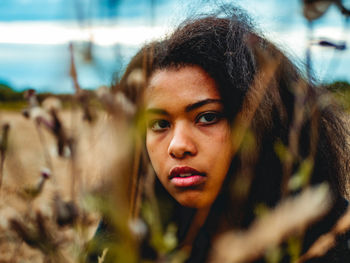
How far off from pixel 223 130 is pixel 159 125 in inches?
7.1

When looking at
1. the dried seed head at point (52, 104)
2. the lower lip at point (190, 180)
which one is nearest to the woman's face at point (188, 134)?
the lower lip at point (190, 180)

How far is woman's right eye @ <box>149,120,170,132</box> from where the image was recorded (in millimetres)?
1152

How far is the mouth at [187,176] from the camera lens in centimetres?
Answer: 103

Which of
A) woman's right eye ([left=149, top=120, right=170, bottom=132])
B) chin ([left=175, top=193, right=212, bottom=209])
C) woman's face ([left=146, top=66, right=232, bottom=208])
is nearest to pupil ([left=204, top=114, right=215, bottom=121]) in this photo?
woman's face ([left=146, top=66, right=232, bottom=208])

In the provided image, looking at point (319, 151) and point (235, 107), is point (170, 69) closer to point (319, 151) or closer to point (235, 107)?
point (235, 107)

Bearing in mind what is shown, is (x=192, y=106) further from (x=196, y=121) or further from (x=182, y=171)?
(x=182, y=171)

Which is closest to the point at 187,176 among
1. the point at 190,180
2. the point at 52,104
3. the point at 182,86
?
the point at 190,180

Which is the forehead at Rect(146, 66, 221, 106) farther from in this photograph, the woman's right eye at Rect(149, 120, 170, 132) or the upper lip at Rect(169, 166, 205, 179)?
the upper lip at Rect(169, 166, 205, 179)

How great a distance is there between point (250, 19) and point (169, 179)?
0.55m

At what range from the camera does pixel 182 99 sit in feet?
3.71

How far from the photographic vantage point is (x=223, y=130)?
1.11 m

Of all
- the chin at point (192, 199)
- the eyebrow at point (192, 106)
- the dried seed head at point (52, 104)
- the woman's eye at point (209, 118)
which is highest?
the dried seed head at point (52, 104)

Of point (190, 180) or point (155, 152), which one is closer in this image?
point (190, 180)

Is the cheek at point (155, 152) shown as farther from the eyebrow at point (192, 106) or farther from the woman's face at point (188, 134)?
the eyebrow at point (192, 106)
